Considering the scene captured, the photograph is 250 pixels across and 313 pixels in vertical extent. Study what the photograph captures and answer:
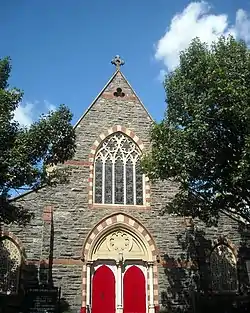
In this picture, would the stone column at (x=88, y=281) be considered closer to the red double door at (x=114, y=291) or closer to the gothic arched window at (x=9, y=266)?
the red double door at (x=114, y=291)

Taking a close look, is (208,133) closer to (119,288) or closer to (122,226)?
(122,226)

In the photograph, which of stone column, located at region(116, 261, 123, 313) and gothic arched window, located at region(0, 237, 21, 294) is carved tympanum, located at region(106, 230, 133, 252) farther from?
gothic arched window, located at region(0, 237, 21, 294)

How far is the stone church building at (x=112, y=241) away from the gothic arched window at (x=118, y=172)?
0.18 ft

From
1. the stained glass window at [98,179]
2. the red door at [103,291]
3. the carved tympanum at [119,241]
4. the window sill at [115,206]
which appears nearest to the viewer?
the red door at [103,291]

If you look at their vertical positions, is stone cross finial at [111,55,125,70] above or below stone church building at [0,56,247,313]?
above

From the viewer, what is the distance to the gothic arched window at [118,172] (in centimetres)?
2123

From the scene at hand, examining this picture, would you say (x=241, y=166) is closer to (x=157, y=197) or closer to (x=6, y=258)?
(x=157, y=197)

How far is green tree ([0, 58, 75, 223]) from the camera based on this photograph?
14188 millimetres

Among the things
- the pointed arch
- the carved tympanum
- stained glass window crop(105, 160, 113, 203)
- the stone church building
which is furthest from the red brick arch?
the carved tympanum

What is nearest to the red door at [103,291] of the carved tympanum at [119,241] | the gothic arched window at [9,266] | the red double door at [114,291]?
the red double door at [114,291]

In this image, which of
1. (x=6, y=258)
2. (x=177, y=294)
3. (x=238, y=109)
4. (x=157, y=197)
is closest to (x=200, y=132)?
(x=238, y=109)

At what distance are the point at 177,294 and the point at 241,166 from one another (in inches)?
361

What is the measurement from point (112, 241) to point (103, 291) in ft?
8.11

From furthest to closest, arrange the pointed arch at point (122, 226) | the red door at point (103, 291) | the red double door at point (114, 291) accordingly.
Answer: the pointed arch at point (122, 226)
the red double door at point (114, 291)
the red door at point (103, 291)
